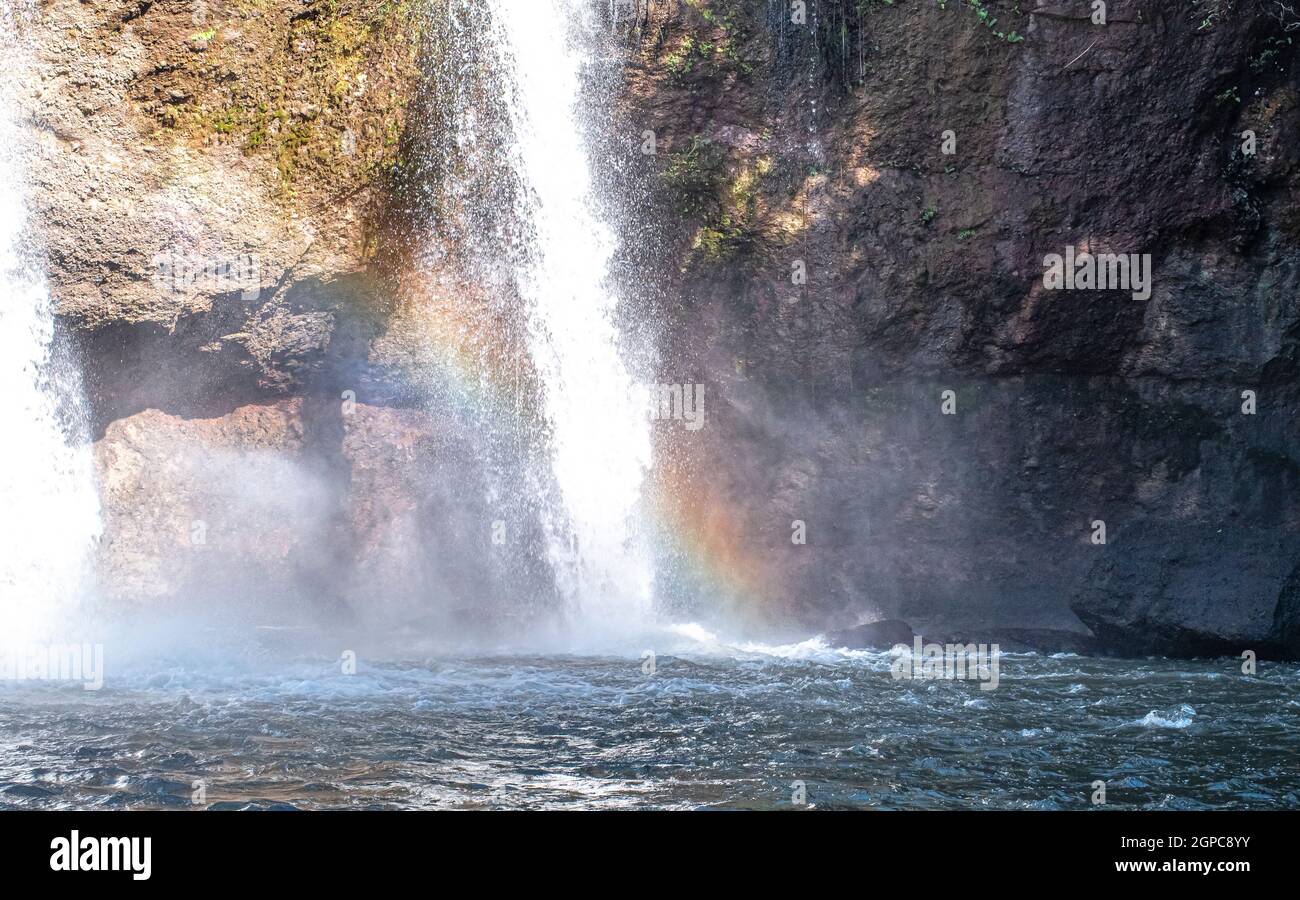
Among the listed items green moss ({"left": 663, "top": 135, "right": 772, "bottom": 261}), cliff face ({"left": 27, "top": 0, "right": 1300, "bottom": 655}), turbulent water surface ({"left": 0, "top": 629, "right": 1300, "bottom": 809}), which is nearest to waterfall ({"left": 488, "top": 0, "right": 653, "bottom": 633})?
cliff face ({"left": 27, "top": 0, "right": 1300, "bottom": 655})

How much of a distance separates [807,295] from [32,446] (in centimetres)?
851

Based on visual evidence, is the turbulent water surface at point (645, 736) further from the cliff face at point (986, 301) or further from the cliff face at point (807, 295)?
the cliff face at point (807, 295)

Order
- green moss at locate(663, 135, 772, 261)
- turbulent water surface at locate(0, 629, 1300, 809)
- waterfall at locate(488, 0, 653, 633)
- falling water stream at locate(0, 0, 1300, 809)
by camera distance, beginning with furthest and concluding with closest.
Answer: green moss at locate(663, 135, 772, 261), waterfall at locate(488, 0, 653, 633), falling water stream at locate(0, 0, 1300, 809), turbulent water surface at locate(0, 629, 1300, 809)

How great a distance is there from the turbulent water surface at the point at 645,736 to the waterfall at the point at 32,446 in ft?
9.01

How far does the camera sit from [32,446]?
481 inches

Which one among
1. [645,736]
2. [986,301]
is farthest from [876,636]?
[645,736]

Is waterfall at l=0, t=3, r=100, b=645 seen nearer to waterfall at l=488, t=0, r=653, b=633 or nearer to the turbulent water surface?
the turbulent water surface

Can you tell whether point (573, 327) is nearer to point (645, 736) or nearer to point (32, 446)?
point (32, 446)

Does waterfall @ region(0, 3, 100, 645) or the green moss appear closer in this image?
waterfall @ region(0, 3, 100, 645)

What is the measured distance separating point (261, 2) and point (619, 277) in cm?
470

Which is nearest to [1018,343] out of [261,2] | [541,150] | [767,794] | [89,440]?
[541,150]

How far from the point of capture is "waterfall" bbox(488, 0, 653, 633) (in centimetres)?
1266

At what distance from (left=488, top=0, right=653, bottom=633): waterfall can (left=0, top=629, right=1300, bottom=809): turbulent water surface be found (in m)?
3.01

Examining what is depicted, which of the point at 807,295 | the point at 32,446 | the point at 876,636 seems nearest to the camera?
the point at 876,636
